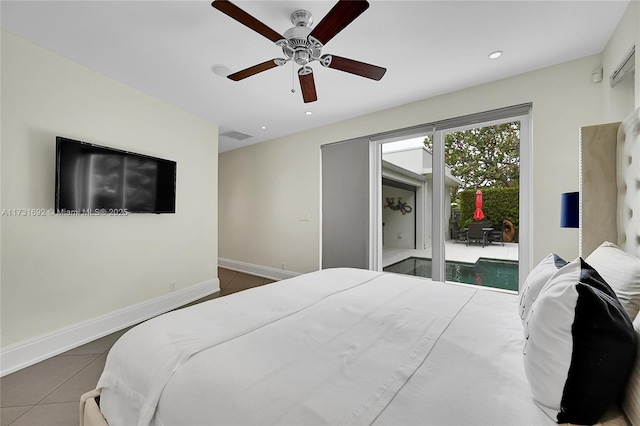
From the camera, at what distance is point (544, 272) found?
4.22ft

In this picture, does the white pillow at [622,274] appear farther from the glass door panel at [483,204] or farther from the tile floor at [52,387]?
the tile floor at [52,387]

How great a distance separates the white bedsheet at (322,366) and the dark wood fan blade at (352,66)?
5.55 ft

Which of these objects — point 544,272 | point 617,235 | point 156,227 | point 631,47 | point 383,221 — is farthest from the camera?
point 383,221

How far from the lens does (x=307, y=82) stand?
2240 millimetres

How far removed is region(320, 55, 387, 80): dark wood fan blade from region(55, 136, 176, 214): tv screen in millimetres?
2373

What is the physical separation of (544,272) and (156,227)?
3685 mm

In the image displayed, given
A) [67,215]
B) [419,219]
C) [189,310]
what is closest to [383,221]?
[419,219]

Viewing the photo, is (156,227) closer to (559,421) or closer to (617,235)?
(559,421)

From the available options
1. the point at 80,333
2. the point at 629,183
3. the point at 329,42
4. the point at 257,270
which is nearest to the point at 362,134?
the point at 329,42

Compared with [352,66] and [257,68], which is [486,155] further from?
[257,68]

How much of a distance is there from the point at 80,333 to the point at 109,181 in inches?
58.5

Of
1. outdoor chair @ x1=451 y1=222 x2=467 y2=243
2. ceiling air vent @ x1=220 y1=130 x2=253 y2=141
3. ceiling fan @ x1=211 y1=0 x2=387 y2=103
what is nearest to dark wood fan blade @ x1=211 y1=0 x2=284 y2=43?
ceiling fan @ x1=211 y1=0 x2=387 y2=103

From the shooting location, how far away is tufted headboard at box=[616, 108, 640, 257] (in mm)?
1412

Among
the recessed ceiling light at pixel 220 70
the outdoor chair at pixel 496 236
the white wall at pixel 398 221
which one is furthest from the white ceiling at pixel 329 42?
the outdoor chair at pixel 496 236
